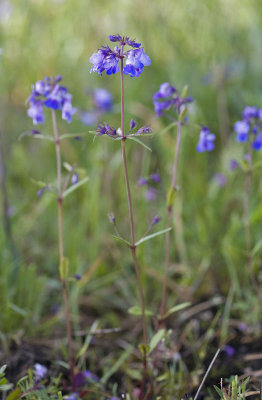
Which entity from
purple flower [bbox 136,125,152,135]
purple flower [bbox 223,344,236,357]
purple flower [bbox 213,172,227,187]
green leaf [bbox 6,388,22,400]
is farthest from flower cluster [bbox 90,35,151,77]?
purple flower [bbox 213,172,227,187]

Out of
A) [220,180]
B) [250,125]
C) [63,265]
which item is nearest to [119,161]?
[220,180]

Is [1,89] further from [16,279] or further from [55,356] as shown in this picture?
[55,356]

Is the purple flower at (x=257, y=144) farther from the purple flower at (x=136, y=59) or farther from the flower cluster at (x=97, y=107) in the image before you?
the flower cluster at (x=97, y=107)

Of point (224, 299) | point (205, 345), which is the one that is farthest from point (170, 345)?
point (224, 299)

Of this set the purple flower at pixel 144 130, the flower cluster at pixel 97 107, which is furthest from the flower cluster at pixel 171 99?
the flower cluster at pixel 97 107

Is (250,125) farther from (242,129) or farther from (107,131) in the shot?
(107,131)
